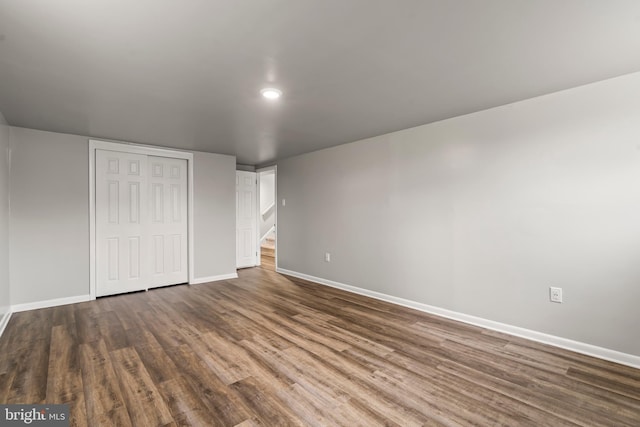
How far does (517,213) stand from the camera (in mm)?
2918

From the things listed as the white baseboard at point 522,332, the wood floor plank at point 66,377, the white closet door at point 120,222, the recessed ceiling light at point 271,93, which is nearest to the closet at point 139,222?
the white closet door at point 120,222

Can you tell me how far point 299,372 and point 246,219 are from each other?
451 cm

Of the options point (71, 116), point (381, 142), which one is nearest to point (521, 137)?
point (381, 142)

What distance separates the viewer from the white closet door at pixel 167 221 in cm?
478

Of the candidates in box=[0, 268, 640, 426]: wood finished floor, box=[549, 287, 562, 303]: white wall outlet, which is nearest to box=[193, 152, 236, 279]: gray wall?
box=[0, 268, 640, 426]: wood finished floor

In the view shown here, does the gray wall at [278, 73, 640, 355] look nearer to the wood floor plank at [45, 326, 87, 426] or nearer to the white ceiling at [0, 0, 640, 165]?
the white ceiling at [0, 0, 640, 165]

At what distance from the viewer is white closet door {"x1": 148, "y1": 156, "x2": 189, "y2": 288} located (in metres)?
4.78

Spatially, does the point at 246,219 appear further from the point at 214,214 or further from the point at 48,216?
the point at 48,216

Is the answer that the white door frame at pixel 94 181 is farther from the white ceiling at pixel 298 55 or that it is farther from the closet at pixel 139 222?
the white ceiling at pixel 298 55

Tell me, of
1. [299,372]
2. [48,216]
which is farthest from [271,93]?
[48,216]

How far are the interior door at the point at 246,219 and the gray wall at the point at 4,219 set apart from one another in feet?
11.1

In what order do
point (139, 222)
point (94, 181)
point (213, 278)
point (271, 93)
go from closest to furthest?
point (271, 93) → point (94, 181) → point (139, 222) → point (213, 278)

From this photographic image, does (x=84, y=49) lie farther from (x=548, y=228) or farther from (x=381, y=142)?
(x=548, y=228)

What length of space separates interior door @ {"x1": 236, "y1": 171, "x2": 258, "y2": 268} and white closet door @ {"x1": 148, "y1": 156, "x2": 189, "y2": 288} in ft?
4.39
